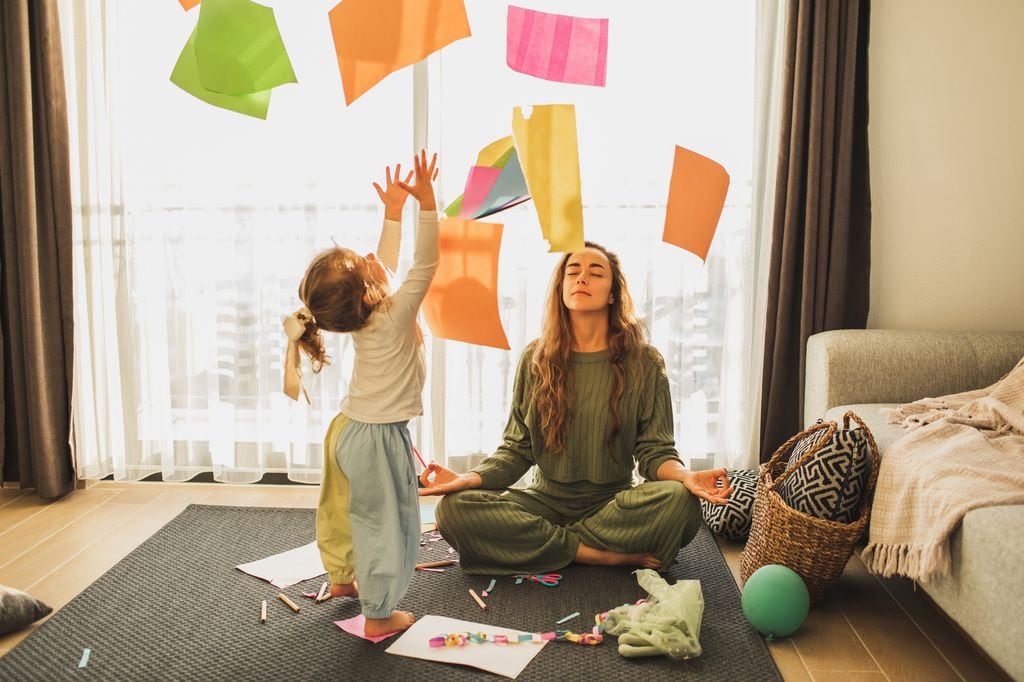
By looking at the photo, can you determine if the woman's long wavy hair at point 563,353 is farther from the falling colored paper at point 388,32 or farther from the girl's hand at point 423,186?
the falling colored paper at point 388,32

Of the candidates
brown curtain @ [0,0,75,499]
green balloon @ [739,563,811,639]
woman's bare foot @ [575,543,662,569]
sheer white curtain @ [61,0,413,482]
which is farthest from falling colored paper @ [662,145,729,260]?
brown curtain @ [0,0,75,499]

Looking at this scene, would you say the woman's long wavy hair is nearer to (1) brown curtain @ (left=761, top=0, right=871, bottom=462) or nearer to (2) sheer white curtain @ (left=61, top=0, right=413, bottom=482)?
(1) brown curtain @ (left=761, top=0, right=871, bottom=462)

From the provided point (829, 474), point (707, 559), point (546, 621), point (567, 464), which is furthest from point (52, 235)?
point (829, 474)

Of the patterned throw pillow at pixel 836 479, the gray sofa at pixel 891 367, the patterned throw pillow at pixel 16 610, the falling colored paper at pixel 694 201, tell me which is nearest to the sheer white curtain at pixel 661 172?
the gray sofa at pixel 891 367

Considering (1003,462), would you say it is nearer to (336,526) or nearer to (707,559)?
(707,559)

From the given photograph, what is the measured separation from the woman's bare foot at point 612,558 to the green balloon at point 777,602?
0.37m

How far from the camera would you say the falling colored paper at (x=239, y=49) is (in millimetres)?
1631

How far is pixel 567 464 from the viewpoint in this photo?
237cm

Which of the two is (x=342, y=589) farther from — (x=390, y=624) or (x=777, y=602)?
(x=777, y=602)

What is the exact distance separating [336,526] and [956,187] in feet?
7.54

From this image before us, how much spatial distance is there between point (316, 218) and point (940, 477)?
214 cm

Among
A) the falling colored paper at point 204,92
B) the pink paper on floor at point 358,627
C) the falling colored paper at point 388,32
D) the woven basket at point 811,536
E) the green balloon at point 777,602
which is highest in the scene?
the falling colored paper at point 388,32

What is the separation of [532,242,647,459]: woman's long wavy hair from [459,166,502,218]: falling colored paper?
466 millimetres

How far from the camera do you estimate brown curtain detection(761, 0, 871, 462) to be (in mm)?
2740
